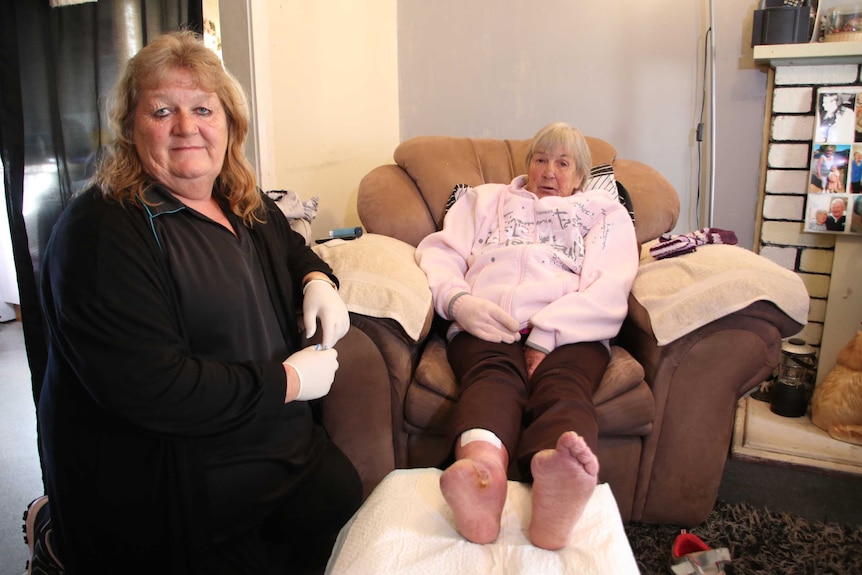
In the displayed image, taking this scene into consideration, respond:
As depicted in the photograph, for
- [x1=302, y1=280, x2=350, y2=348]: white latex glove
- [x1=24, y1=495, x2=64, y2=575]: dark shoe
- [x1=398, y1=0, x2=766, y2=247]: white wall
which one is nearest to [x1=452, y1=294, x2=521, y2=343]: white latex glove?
[x1=302, y1=280, x2=350, y2=348]: white latex glove

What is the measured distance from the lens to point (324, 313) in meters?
1.20

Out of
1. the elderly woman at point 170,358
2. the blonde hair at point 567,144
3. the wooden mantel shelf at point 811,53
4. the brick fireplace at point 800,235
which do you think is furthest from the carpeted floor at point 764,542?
the wooden mantel shelf at point 811,53

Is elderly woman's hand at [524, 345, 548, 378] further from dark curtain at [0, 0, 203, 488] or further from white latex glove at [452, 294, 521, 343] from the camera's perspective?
dark curtain at [0, 0, 203, 488]

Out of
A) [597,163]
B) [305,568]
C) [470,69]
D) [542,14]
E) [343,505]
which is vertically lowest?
[305,568]

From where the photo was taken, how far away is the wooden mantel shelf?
1984 mm

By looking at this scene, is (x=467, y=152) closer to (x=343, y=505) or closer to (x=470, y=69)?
(x=470, y=69)

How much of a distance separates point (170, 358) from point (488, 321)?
77cm

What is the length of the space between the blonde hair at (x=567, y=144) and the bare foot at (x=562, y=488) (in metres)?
1.05

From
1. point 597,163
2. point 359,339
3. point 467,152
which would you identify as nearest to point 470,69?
point 467,152

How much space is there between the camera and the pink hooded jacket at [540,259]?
148cm

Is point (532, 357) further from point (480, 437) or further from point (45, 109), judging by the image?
point (45, 109)

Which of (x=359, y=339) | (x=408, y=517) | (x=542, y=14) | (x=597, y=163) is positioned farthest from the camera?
(x=542, y=14)

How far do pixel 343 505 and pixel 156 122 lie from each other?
0.79 meters

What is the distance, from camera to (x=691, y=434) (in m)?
1.44
